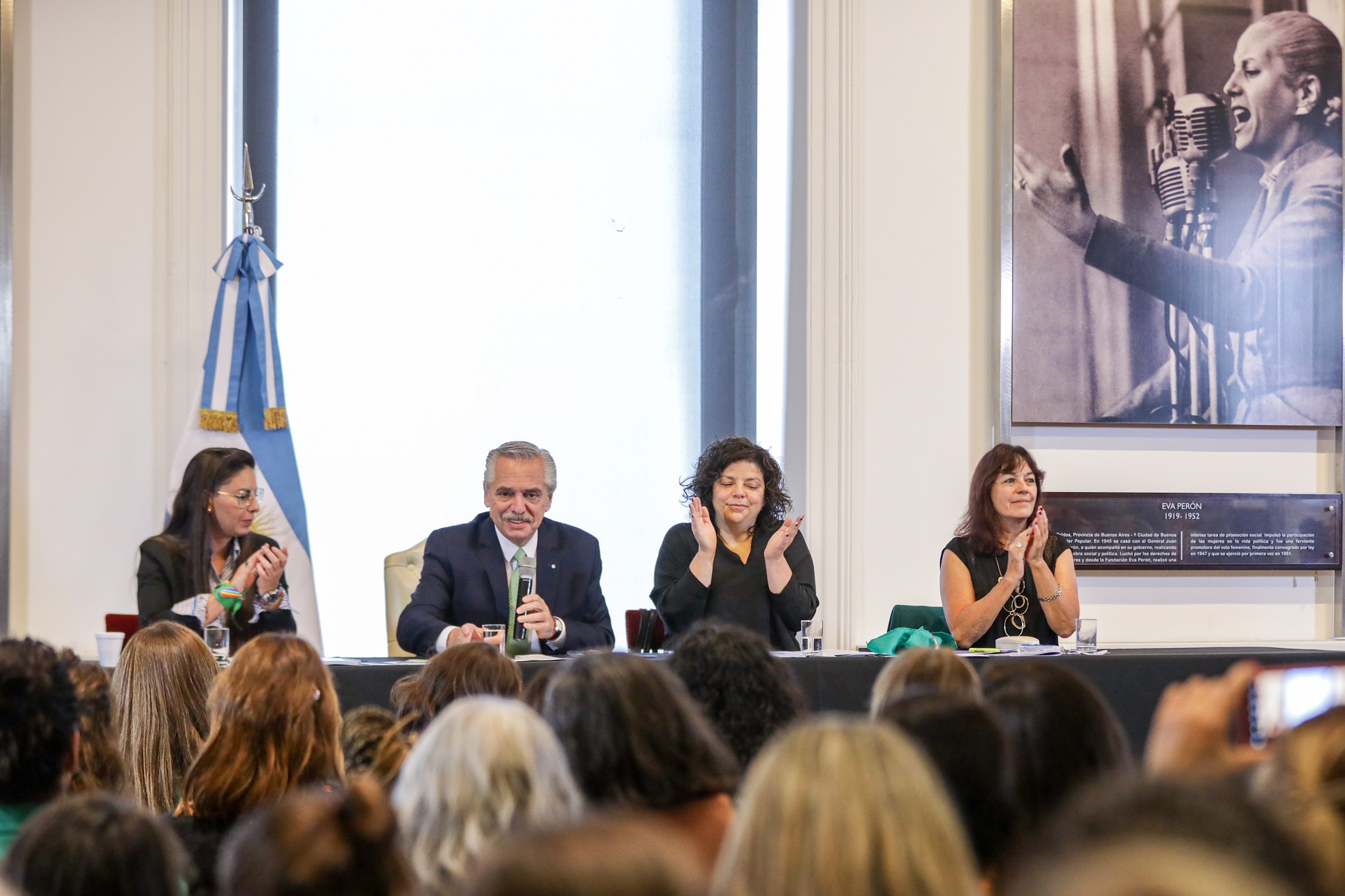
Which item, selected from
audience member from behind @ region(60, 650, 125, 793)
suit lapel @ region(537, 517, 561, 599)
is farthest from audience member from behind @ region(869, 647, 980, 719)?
suit lapel @ region(537, 517, 561, 599)

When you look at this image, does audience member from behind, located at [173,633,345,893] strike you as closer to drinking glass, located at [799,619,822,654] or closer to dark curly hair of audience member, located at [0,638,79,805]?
dark curly hair of audience member, located at [0,638,79,805]

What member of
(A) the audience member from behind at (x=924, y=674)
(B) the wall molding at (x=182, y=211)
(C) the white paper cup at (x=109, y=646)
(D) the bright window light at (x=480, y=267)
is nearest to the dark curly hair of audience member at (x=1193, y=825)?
(A) the audience member from behind at (x=924, y=674)

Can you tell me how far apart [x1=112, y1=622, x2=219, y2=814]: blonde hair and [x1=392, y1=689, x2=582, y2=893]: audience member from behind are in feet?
4.29

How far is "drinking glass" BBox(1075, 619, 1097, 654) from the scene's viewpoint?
4109mm

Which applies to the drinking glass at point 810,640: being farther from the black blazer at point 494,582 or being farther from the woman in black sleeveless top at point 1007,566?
the black blazer at point 494,582

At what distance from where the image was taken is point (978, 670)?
3.74m

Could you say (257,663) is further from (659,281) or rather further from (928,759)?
(659,281)

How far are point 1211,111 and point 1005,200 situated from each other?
3.68 ft

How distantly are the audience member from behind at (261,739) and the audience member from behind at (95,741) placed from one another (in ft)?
0.45

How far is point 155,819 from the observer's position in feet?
4.47

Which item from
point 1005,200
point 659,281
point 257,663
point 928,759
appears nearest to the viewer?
point 928,759

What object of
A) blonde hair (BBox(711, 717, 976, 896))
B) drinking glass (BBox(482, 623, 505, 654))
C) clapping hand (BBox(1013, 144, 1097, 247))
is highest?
clapping hand (BBox(1013, 144, 1097, 247))

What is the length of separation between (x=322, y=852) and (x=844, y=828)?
1.49ft

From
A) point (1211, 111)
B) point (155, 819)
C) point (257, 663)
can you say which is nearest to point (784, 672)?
point (257, 663)
